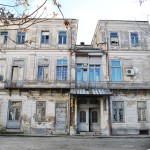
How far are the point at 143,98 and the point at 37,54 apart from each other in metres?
10.8

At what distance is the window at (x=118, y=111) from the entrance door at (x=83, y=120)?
8.08 ft

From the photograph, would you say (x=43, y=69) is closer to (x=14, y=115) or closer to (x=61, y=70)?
(x=61, y=70)

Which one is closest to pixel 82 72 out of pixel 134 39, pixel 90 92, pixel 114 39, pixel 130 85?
pixel 90 92

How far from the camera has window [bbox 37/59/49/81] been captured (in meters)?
21.6

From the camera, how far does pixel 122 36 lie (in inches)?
909

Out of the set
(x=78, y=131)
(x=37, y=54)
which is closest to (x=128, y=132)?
(x=78, y=131)

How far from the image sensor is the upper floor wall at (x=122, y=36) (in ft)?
74.6

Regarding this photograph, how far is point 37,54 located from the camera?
72.5ft

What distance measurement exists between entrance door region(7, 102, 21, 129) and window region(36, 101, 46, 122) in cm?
166

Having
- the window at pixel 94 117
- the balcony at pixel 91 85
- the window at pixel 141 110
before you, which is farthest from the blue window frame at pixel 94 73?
the window at pixel 141 110

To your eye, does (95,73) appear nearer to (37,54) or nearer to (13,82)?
(37,54)

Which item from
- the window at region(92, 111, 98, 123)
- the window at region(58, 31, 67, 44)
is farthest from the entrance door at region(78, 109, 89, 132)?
the window at region(58, 31, 67, 44)

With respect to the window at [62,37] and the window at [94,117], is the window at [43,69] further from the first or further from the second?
the window at [94,117]

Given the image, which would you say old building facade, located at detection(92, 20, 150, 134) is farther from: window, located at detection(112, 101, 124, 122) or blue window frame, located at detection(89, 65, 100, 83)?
blue window frame, located at detection(89, 65, 100, 83)
